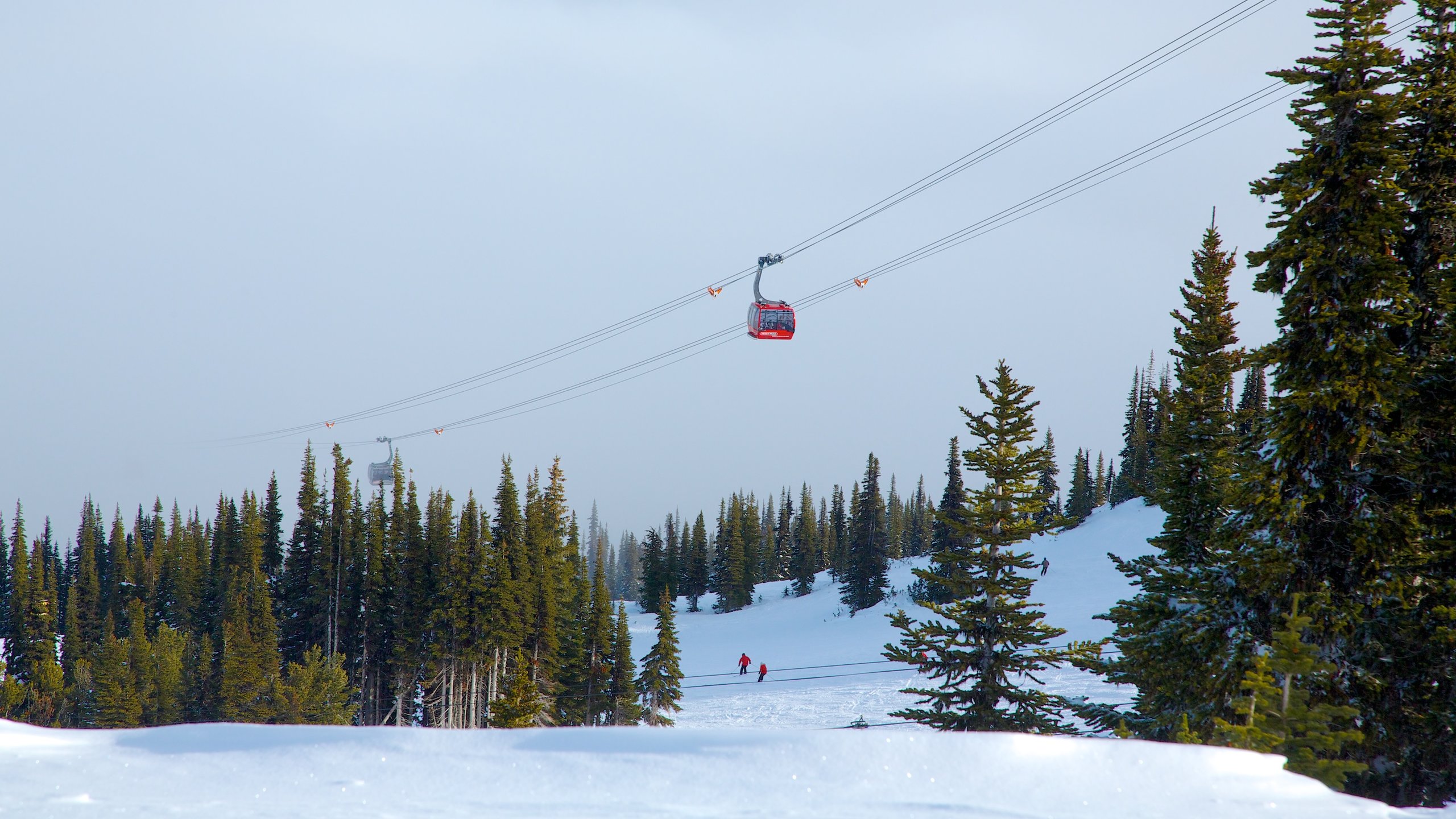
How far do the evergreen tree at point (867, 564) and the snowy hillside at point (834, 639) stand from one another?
1705 millimetres

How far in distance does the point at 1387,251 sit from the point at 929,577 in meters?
12.4

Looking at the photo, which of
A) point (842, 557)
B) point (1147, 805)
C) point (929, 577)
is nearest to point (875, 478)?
point (842, 557)

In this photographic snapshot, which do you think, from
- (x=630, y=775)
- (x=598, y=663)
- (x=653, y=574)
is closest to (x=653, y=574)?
(x=653, y=574)

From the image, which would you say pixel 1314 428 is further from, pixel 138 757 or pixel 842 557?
pixel 842 557

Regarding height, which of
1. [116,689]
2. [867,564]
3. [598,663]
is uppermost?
[867,564]

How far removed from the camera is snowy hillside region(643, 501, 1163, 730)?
43781 mm

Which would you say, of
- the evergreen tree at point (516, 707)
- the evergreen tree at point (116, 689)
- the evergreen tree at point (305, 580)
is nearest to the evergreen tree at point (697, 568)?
the evergreen tree at point (305, 580)

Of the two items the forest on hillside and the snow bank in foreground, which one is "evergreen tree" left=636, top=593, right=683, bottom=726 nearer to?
the forest on hillside

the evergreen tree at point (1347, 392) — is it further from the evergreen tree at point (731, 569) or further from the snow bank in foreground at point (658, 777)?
the evergreen tree at point (731, 569)

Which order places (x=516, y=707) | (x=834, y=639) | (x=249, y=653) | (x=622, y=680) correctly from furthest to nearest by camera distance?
(x=834, y=639), (x=249, y=653), (x=622, y=680), (x=516, y=707)

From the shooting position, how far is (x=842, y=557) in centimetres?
10562

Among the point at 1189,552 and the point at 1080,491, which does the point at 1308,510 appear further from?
the point at 1080,491

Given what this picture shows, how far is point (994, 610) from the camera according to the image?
2333 centimetres

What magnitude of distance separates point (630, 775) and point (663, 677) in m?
46.5
